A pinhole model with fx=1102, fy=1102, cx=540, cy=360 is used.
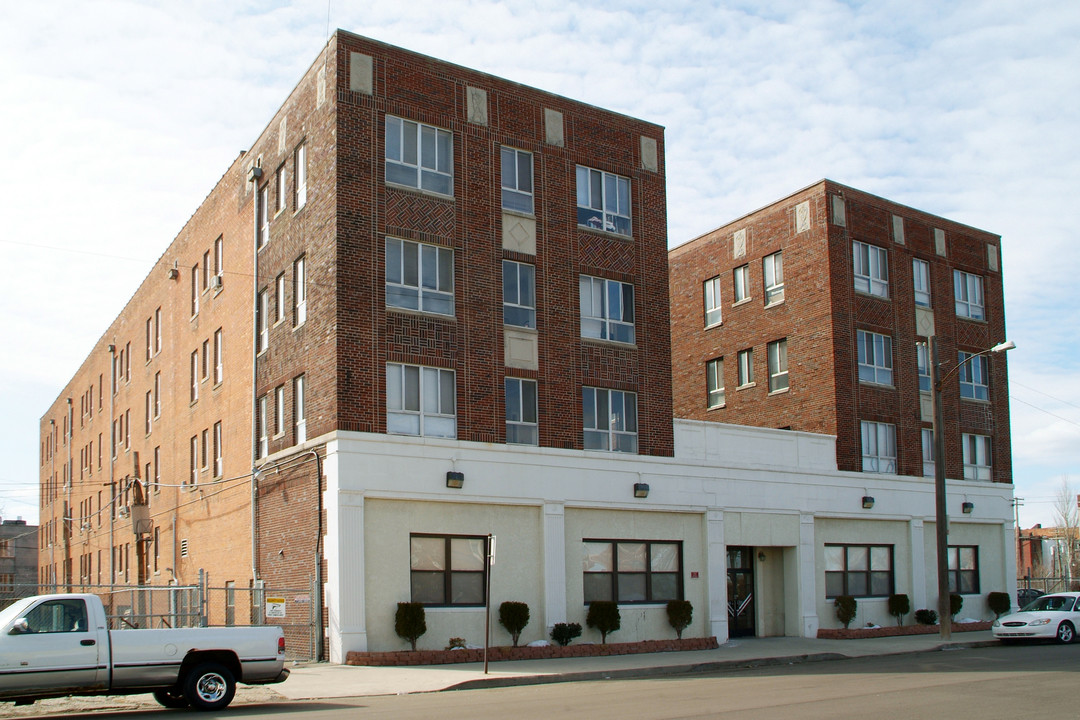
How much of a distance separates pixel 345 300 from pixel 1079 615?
21.0m

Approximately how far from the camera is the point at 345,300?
2544cm

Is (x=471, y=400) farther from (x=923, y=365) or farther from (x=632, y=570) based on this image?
(x=923, y=365)

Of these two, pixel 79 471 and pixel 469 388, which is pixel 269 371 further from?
pixel 79 471

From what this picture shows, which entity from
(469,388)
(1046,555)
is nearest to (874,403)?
(469,388)

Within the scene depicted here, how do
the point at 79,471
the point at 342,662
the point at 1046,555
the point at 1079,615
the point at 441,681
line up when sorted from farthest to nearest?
the point at 1046,555
the point at 79,471
the point at 1079,615
the point at 342,662
the point at 441,681

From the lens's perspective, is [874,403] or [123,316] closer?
[874,403]

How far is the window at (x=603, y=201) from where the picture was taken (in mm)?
30188

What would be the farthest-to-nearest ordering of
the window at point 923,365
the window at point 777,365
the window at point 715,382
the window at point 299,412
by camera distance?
the window at point 715,382 → the window at point 923,365 → the window at point 777,365 → the window at point 299,412

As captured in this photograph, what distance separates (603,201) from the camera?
100 ft

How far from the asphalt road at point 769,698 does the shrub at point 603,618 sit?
5.02 metres


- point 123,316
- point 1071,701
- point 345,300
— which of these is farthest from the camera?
point 123,316

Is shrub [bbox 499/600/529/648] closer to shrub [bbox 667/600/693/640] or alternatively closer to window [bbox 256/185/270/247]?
shrub [bbox 667/600/693/640]

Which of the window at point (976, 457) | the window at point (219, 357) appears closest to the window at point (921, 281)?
the window at point (976, 457)

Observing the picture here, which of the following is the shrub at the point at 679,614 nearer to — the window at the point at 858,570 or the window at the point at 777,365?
the window at the point at 858,570
